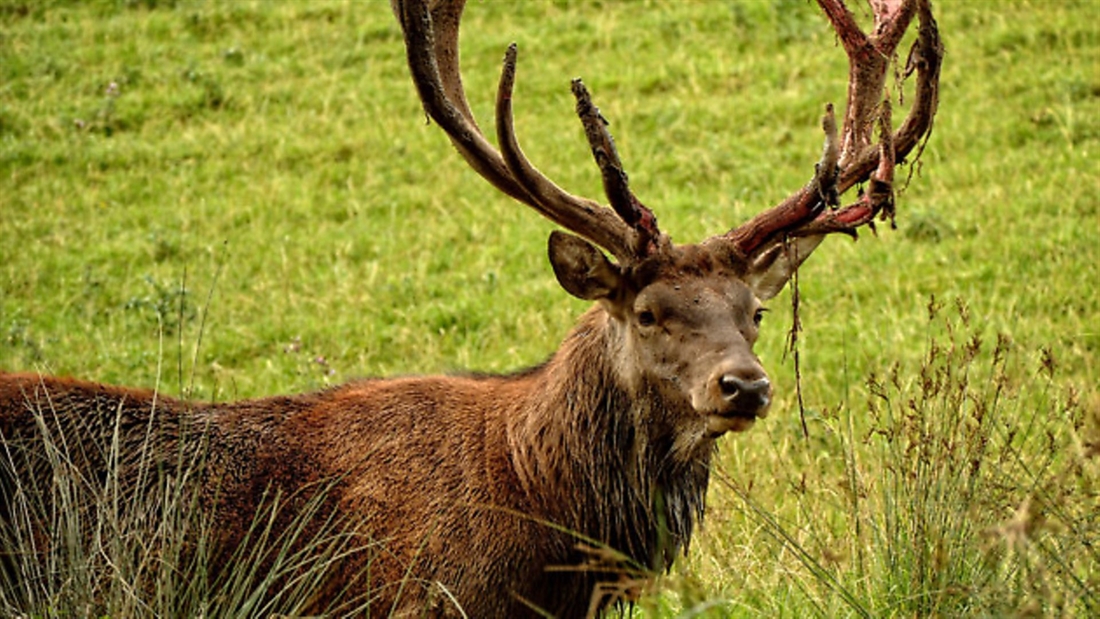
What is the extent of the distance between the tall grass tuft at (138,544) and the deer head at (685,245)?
4.13 feet

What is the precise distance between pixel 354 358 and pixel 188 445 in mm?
5038

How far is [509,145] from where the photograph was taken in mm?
5680

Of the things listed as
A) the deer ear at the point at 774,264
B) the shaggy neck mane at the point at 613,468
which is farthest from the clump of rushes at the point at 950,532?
the deer ear at the point at 774,264

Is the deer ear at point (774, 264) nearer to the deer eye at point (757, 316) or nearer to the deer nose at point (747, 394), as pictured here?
the deer eye at point (757, 316)

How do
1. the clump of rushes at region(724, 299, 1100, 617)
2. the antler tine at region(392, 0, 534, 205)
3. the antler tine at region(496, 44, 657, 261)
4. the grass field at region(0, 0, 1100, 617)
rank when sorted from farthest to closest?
the grass field at region(0, 0, 1100, 617) → the antler tine at region(392, 0, 534, 205) → the antler tine at region(496, 44, 657, 261) → the clump of rushes at region(724, 299, 1100, 617)

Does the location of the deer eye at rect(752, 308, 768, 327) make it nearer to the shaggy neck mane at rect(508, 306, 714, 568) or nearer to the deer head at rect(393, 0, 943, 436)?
the deer head at rect(393, 0, 943, 436)

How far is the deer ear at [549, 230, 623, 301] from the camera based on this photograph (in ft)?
17.9

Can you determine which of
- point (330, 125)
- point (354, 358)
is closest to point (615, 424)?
point (354, 358)

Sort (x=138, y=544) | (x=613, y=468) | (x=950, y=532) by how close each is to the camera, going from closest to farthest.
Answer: (x=950, y=532) → (x=138, y=544) → (x=613, y=468)

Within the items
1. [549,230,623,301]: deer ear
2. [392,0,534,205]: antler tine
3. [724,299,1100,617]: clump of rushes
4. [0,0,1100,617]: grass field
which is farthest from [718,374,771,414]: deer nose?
[0,0,1100,617]: grass field

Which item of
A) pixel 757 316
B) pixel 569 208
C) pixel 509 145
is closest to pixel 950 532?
pixel 757 316

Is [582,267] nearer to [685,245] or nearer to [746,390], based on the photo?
A: [685,245]

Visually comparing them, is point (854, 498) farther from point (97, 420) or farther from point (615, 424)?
point (97, 420)

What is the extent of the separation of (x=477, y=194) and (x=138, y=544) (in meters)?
8.28
